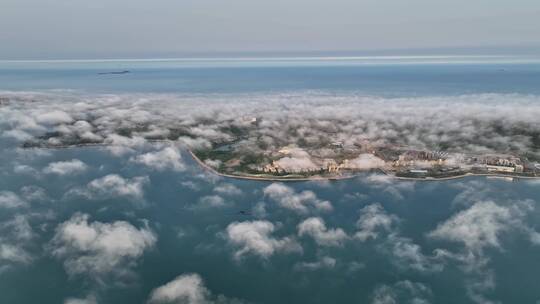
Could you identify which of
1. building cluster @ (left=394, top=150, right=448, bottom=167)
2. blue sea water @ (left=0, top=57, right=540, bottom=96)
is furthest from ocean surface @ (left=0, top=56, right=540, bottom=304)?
blue sea water @ (left=0, top=57, right=540, bottom=96)

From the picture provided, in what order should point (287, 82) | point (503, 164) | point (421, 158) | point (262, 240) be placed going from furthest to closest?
point (287, 82)
point (421, 158)
point (503, 164)
point (262, 240)

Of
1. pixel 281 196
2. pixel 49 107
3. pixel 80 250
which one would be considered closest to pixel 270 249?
pixel 281 196

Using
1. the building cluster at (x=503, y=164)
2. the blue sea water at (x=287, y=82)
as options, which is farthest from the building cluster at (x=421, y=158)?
the blue sea water at (x=287, y=82)

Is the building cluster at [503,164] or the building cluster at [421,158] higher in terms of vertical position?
the building cluster at [503,164]

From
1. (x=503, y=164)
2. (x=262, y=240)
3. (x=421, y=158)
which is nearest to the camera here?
(x=262, y=240)

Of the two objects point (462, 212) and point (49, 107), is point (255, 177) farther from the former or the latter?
point (49, 107)

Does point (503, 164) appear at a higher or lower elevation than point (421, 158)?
higher

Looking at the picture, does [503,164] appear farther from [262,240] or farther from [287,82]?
[287,82]

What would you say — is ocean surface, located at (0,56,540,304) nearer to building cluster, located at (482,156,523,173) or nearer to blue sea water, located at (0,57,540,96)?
building cluster, located at (482,156,523,173)

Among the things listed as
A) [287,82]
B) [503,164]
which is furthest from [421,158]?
[287,82]

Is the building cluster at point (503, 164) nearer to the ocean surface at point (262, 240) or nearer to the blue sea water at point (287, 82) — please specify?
the ocean surface at point (262, 240)
